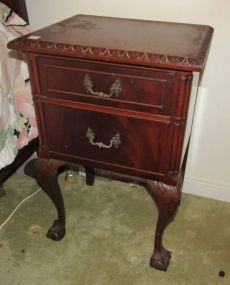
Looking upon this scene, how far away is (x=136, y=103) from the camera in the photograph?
2.73 feet

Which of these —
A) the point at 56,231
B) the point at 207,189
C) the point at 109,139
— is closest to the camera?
the point at 109,139

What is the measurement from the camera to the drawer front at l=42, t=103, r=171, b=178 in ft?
2.86

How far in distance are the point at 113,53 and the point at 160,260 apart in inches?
29.8

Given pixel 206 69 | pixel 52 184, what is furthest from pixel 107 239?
pixel 206 69

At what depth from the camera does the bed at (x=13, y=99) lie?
3.46ft

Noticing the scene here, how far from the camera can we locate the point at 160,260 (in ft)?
3.73

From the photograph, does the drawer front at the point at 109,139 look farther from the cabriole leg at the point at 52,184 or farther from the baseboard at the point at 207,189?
the baseboard at the point at 207,189

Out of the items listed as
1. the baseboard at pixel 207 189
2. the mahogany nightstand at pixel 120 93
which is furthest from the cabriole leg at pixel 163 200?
the baseboard at pixel 207 189

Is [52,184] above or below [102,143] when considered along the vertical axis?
below

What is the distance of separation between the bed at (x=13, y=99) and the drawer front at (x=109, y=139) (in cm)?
15

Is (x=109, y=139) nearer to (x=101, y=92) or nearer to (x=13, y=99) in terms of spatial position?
(x=101, y=92)

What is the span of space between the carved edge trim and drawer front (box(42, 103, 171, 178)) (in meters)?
0.17

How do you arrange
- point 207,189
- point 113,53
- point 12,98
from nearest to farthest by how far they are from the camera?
point 113,53 → point 12,98 → point 207,189

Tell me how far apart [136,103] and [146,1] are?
50cm
